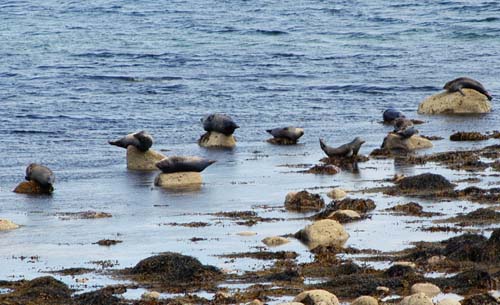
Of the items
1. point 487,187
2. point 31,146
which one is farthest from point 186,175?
point 31,146

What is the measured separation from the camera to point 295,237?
49.7ft

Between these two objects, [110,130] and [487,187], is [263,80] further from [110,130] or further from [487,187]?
[487,187]

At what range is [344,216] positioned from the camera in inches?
640

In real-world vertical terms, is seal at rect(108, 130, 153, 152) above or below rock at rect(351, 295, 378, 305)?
above

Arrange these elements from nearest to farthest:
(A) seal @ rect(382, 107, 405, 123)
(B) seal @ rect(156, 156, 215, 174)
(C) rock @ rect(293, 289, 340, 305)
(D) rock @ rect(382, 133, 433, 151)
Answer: (C) rock @ rect(293, 289, 340, 305) < (B) seal @ rect(156, 156, 215, 174) < (D) rock @ rect(382, 133, 433, 151) < (A) seal @ rect(382, 107, 405, 123)

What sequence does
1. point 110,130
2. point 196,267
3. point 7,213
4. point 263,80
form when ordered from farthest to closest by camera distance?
point 263,80 < point 110,130 < point 7,213 < point 196,267

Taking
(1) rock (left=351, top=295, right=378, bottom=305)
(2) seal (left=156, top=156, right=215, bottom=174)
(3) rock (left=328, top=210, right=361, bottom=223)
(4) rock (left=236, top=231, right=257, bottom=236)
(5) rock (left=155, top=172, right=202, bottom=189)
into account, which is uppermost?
(2) seal (left=156, top=156, right=215, bottom=174)

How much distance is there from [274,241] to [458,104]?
15056mm

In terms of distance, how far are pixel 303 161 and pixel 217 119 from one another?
3.14 meters

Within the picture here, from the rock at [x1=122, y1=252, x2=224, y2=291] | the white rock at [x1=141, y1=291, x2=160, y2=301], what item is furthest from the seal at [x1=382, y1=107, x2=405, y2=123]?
the white rock at [x1=141, y1=291, x2=160, y2=301]

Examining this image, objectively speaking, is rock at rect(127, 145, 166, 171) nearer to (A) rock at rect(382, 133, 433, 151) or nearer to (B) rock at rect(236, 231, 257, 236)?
(A) rock at rect(382, 133, 433, 151)

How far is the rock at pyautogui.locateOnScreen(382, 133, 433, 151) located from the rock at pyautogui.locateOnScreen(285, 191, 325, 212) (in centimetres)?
558

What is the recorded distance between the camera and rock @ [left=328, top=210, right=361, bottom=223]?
16.2 metres

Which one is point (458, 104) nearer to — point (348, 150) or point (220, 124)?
point (220, 124)
